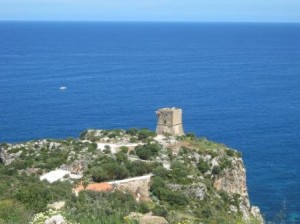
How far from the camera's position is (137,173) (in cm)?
3331

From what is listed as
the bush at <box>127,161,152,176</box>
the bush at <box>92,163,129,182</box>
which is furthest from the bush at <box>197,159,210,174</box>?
the bush at <box>92,163,129,182</box>

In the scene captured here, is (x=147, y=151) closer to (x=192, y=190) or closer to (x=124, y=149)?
(x=124, y=149)

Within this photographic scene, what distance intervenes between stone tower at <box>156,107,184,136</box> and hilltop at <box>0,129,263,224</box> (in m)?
1.28

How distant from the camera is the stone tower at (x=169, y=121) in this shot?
4247 centimetres

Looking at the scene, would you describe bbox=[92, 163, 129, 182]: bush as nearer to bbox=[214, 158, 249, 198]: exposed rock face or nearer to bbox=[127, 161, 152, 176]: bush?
bbox=[127, 161, 152, 176]: bush

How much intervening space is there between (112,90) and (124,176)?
73509mm

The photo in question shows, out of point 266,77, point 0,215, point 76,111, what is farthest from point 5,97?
point 0,215

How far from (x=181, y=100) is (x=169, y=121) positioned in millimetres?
54066

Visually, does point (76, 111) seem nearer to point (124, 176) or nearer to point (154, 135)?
point (154, 135)

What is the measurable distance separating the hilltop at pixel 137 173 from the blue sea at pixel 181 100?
3.96m

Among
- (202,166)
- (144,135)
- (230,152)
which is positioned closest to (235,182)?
(230,152)

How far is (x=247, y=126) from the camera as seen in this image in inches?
3113

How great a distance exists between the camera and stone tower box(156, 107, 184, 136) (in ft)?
139

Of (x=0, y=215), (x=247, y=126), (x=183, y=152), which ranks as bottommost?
(x=247, y=126)
